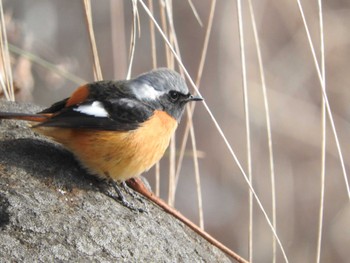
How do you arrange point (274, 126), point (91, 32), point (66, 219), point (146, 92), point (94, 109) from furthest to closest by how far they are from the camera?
point (274, 126), point (146, 92), point (91, 32), point (94, 109), point (66, 219)

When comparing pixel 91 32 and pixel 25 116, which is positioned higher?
pixel 91 32

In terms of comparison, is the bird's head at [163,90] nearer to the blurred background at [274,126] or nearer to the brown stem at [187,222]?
the brown stem at [187,222]

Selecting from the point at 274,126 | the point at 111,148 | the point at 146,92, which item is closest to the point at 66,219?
the point at 111,148

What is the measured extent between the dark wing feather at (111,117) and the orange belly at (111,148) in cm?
3

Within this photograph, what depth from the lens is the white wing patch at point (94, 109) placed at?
3586 mm

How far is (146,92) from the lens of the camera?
3834 millimetres

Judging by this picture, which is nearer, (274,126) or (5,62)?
(5,62)

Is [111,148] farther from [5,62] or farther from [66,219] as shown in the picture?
[5,62]

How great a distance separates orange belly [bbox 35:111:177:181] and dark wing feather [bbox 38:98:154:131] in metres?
0.03

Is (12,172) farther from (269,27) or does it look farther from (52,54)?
(269,27)

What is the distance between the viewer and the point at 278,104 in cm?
786

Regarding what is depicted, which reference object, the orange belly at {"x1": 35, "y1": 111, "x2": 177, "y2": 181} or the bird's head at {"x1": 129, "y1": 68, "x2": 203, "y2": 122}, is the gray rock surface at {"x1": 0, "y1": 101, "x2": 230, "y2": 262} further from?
the bird's head at {"x1": 129, "y1": 68, "x2": 203, "y2": 122}

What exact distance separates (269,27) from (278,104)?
146 cm

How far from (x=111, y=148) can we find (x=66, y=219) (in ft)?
2.11
